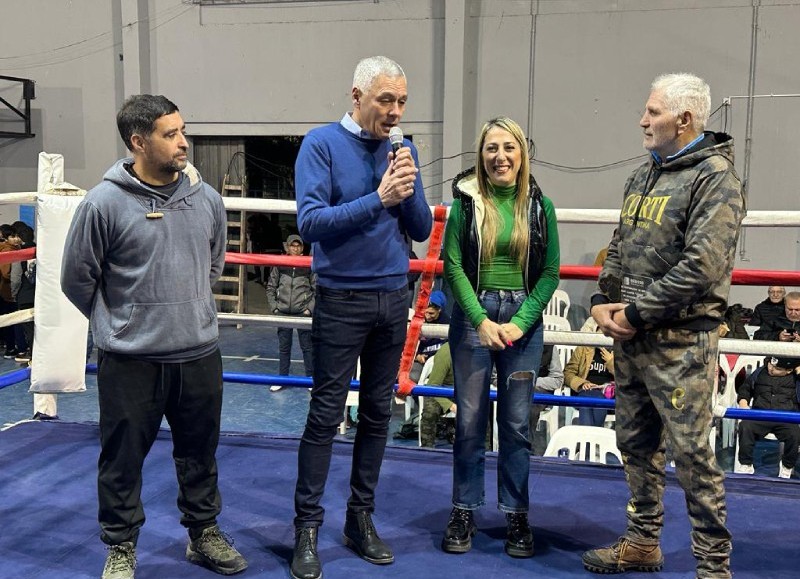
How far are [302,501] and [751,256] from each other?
248 inches

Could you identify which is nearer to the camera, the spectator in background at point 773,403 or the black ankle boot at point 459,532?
the black ankle boot at point 459,532

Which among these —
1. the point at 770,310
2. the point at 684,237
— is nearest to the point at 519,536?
the point at 684,237

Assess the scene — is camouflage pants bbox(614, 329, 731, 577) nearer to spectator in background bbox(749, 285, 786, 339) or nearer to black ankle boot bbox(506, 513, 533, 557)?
black ankle boot bbox(506, 513, 533, 557)

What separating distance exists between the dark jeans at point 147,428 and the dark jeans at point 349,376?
0.88 feet

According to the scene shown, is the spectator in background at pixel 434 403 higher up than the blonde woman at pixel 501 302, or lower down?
lower down

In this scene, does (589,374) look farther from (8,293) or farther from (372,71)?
(8,293)

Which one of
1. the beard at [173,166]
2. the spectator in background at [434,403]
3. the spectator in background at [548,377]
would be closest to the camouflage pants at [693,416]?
the beard at [173,166]

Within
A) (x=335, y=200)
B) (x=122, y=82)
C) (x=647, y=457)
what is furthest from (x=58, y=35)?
(x=647, y=457)

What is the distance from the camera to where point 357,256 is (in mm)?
2168

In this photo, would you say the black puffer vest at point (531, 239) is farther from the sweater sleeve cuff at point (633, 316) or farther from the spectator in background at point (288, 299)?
the spectator in background at point (288, 299)

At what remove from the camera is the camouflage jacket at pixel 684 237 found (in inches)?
76.7

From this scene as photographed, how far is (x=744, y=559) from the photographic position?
2275mm

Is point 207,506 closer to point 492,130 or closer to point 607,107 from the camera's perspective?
point 492,130

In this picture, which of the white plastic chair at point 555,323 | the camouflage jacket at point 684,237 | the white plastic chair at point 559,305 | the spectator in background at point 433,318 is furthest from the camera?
the white plastic chair at point 559,305
